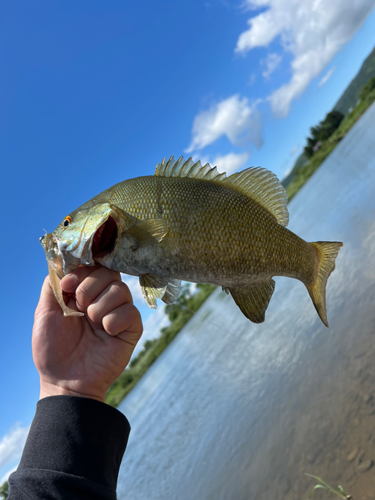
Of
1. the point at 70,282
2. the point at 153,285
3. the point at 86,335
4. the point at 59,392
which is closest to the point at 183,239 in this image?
the point at 153,285

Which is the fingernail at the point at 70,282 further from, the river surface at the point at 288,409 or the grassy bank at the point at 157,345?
the grassy bank at the point at 157,345

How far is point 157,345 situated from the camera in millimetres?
50625

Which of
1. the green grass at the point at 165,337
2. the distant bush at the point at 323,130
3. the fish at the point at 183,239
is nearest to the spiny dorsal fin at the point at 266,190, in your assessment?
the fish at the point at 183,239

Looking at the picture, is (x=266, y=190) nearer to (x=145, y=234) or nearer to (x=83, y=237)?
(x=145, y=234)

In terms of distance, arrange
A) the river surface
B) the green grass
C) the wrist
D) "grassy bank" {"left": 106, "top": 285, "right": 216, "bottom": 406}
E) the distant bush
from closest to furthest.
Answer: the wrist < the river surface < the green grass < "grassy bank" {"left": 106, "top": 285, "right": 216, "bottom": 406} < the distant bush

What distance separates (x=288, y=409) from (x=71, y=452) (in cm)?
831

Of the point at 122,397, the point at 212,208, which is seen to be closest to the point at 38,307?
the point at 212,208

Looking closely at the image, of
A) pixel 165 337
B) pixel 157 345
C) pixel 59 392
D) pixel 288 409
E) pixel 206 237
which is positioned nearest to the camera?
pixel 206 237

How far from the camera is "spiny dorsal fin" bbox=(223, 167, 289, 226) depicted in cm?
271

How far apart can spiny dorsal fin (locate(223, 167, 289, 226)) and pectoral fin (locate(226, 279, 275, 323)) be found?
611mm

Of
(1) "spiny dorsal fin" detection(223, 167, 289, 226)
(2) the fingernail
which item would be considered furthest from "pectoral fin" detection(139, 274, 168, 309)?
(1) "spiny dorsal fin" detection(223, 167, 289, 226)

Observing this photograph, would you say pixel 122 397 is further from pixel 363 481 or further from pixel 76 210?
pixel 76 210

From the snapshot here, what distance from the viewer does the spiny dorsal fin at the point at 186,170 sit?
2.62 meters

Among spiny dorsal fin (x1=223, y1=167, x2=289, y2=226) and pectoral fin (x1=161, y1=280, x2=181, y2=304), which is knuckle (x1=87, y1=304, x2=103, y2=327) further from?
spiny dorsal fin (x1=223, y1=167, x2=289, y2=226)
